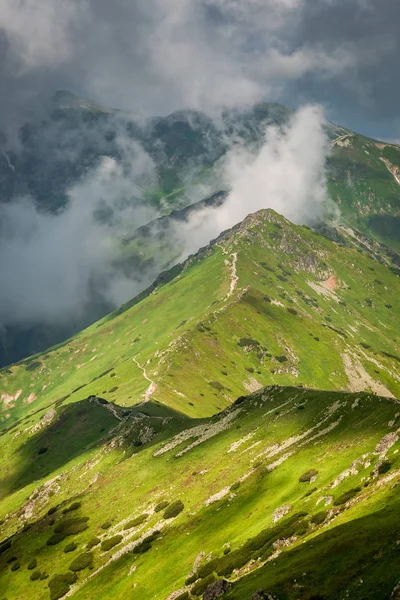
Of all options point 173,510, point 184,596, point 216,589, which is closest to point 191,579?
point 184,596

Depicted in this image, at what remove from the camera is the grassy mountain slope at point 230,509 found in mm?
42656

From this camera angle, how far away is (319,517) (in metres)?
53.7

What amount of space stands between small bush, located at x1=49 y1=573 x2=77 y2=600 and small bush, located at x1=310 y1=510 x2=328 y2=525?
4024 centimetres

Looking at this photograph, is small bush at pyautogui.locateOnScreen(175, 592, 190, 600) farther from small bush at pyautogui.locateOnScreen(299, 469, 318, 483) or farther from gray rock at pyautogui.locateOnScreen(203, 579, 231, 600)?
small bush at pyautogui.locateOnScreen(299, 469, 318, 483)

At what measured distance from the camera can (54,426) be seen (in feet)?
580

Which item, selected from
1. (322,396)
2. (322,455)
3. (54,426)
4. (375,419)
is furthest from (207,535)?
(54,426)

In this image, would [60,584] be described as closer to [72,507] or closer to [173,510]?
[173,510]

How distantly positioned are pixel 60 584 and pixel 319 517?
142 ft

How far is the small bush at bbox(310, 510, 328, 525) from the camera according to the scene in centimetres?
5312

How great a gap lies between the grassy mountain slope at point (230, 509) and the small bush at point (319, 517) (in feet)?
0.46

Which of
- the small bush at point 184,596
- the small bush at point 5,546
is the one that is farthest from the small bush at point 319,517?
the small bush at point 5,546

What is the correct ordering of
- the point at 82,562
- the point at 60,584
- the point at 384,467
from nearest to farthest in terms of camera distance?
the point at 384,467 → the point at 60,584 → the point at 82,562

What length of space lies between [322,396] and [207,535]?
43.2 m

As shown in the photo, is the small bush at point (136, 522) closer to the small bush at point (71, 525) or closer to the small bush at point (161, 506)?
the small bush at point (161, 506)
